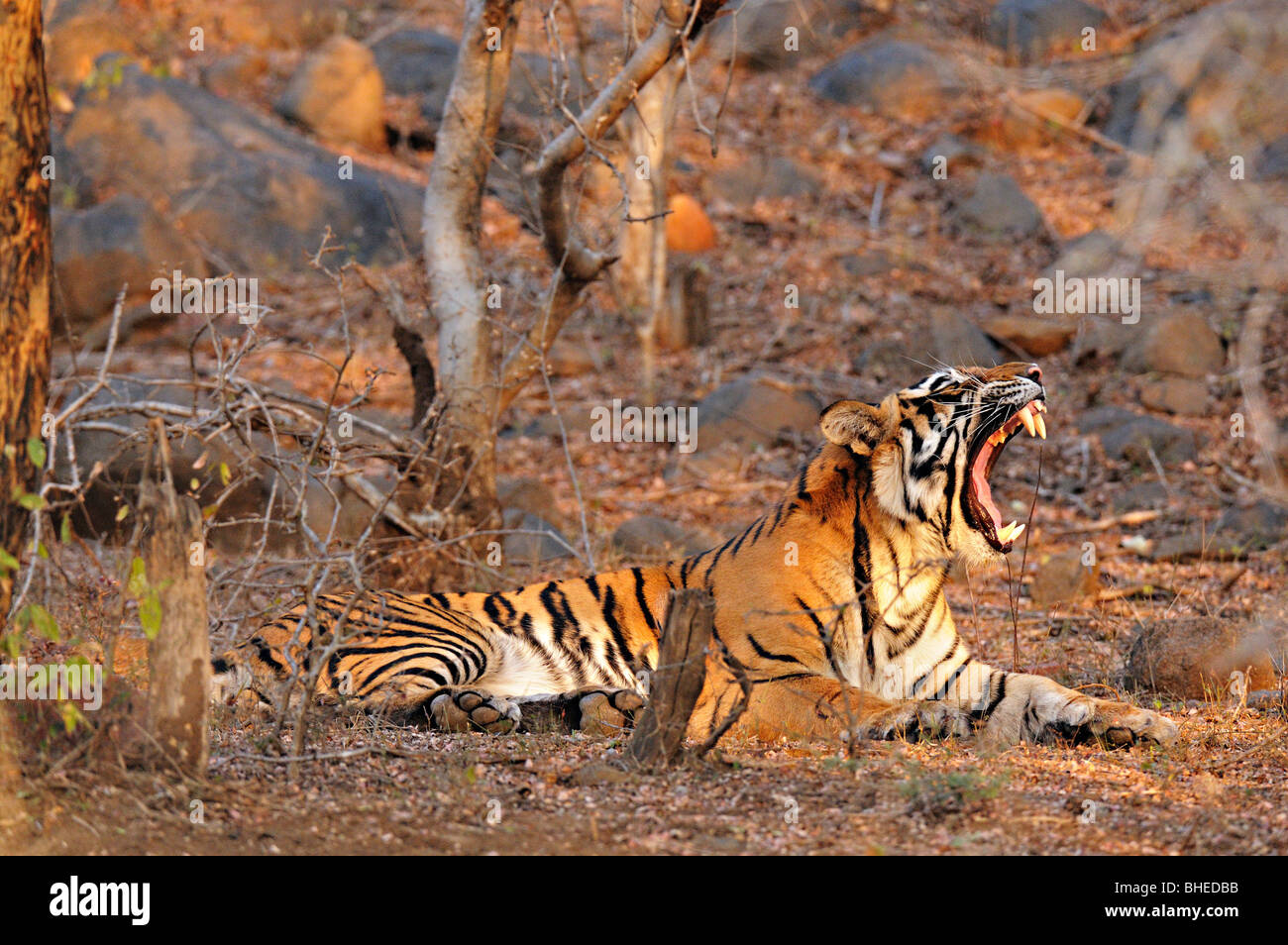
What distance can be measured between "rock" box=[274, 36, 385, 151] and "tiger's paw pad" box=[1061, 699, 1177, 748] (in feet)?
44.3

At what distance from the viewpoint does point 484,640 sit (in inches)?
209

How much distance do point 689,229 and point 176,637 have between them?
445 inches

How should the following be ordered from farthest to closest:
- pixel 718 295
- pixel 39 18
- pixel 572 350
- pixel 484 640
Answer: pixel 718 295, pixel 572 350, pixel 484 640, pixel 39 18

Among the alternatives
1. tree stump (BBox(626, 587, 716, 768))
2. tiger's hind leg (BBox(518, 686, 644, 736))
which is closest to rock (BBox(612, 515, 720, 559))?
tiger's hind leg (BBox(518, 686, 644, 736))

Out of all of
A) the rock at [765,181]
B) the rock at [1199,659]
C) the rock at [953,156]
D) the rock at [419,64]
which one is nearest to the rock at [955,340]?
the rock at [765,181]

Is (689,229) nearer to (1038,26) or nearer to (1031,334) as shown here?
(1031,334)

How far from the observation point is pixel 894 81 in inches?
668

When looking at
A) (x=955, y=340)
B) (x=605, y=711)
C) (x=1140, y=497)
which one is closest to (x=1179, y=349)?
(x=955, y=340)

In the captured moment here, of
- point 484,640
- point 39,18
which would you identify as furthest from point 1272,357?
point 39,18

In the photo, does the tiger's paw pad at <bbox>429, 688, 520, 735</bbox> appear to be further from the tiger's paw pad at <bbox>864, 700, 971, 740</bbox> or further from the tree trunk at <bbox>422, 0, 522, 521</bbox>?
the tree trunk at <bbox>422, 0, 522, 521</bbox>

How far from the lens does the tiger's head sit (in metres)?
4.91

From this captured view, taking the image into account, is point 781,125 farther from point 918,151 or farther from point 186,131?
point 186,131

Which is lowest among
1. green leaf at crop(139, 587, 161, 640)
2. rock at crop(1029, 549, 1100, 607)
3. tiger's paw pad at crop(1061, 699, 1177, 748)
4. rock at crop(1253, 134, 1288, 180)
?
tiger's paw pad at crop(1061, 699, 1177, 748)

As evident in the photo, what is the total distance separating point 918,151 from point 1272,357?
20.1ft
